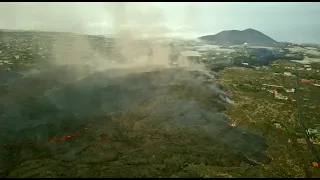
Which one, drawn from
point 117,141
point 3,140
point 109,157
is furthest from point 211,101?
point 3,140

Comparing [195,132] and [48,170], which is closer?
[48,170]

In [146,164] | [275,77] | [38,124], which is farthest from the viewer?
[275,77]

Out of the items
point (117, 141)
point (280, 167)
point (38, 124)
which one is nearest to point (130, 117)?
point (117, 141)

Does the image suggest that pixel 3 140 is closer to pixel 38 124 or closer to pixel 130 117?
pixel 38 124

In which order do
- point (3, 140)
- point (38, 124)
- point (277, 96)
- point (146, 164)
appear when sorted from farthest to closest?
point (277, 96), point (38, 124), point (3, 140), point (146, 164)

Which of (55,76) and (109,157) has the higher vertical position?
(55,76)

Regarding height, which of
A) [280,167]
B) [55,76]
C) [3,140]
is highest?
[55,76]
